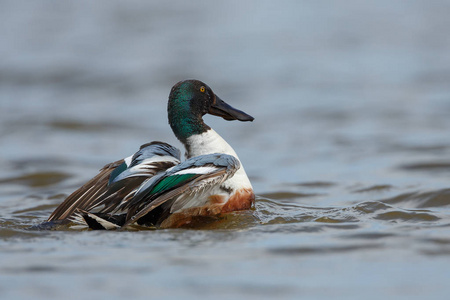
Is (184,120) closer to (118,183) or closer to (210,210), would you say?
(118,183)

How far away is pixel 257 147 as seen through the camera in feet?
36.3

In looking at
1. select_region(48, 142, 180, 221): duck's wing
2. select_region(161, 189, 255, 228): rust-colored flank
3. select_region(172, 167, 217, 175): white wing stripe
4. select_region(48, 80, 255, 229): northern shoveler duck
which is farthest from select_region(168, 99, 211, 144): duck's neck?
select_region(172, 167, 217, 175): white wing stripe

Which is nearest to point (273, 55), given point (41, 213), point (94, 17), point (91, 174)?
point (94, 17)

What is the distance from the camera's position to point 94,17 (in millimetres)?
20953

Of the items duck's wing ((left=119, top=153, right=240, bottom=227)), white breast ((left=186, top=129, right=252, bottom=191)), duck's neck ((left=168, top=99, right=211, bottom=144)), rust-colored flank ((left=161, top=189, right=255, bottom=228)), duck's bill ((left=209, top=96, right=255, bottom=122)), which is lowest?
rust-colored flank ((left=161, top=189, right=255, bottom=228))

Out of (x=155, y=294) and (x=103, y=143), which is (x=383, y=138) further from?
(x=155, y=294)

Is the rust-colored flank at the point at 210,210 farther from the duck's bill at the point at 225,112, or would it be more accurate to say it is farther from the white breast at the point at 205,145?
the duck's bill at the point at 225,112

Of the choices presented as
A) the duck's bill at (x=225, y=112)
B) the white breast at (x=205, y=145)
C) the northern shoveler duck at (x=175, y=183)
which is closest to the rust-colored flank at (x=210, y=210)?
the northern shoveler duck at (x=175, y=183)

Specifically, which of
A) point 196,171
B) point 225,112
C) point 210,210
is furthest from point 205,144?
point 196,171

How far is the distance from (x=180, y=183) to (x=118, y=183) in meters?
0.81

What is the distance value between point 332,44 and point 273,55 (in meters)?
1.61

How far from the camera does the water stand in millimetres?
4992

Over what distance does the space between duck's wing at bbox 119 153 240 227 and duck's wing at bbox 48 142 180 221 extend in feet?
1.00

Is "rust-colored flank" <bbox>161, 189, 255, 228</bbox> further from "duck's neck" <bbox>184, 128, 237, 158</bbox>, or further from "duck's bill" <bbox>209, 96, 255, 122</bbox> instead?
"duck's bill" <bbox>209, 96, 255, 122</bbox>
